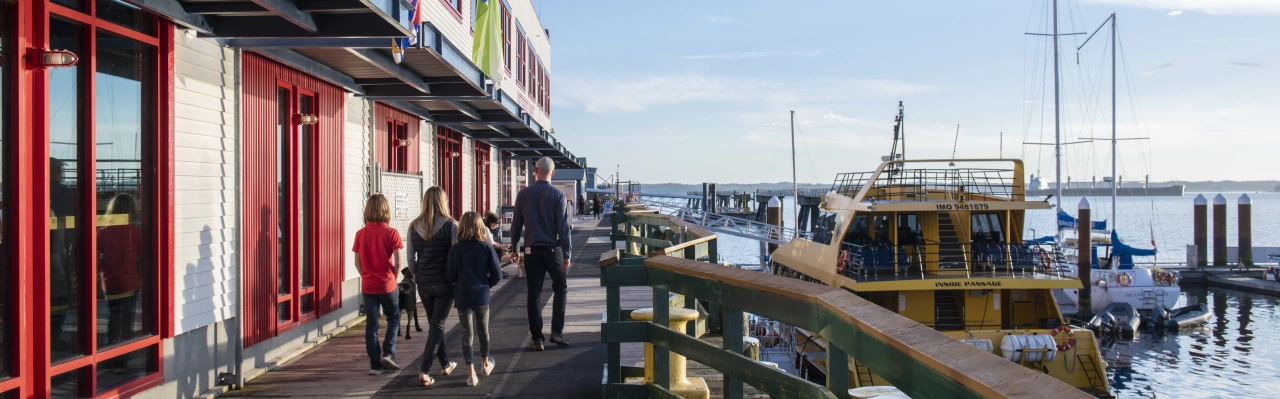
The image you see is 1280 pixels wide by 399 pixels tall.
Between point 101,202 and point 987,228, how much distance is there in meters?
15.6

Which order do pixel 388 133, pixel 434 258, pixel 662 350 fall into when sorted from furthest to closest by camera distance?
pixel 388 133
pixel 434 258
pixel 662 350

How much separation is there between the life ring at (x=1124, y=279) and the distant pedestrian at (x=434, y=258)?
2961cm

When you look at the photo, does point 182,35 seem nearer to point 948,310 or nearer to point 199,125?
point 199,125

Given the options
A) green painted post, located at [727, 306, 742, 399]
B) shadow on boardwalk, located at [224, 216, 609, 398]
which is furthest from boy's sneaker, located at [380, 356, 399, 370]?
green painted post, located at [727, 306, 742, 399]

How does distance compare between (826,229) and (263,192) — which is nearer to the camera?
(263,192)

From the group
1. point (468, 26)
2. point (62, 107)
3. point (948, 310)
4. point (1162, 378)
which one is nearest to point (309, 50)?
point (62, 107)

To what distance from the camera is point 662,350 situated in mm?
4777

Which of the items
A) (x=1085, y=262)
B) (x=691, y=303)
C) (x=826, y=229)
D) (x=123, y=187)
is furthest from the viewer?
(x=1085, y=262)

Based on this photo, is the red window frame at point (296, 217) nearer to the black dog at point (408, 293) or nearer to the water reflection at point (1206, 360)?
the black dog at point (408, 293)

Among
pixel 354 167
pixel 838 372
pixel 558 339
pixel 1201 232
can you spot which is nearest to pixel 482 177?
pixel 354 167

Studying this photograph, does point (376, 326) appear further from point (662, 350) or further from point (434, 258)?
point (662, 350)

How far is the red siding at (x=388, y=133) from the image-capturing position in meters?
11.2

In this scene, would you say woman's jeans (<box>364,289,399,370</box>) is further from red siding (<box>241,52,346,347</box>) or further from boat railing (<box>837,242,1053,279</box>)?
boat railing (<box>837,242,1053,279</box>)

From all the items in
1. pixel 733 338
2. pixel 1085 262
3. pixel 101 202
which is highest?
pixel 101 202
